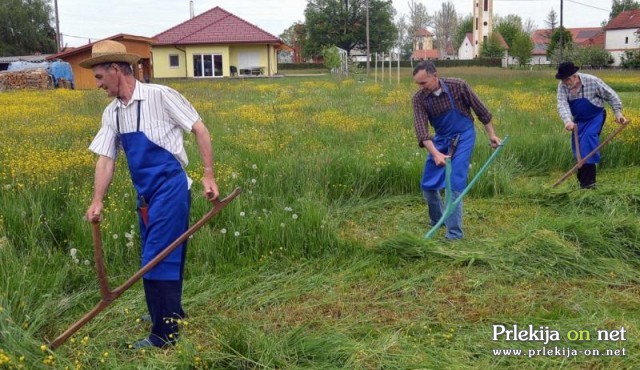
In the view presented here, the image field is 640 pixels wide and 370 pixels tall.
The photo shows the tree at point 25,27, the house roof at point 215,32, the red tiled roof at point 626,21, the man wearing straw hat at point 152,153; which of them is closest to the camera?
the man wearing straw hat at point 152,153

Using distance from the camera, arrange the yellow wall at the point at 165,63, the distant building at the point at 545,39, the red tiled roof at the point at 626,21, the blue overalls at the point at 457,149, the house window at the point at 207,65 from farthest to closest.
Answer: the distant building at the point at 545,39, the red tiled roof at the point at 626,21, the yellow wall at the point at 165,63, the house window at the point at 207,65, the blue overalls at the point at 457,149

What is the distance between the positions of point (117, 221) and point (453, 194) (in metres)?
2.77

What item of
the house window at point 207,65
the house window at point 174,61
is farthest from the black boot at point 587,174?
the house window at point 174,61

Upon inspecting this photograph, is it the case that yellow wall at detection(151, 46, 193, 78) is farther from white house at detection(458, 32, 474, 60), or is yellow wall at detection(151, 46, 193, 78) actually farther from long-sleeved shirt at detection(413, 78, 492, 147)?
white house at detection(458, 32, 474, 60)

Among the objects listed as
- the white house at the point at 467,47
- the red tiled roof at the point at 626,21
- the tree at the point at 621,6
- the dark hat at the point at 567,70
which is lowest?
the dark hat at the point at 567,70

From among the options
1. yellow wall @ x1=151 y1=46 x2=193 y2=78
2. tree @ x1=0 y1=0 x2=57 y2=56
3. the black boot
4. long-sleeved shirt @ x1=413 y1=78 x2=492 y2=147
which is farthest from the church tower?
long-sleeved shirt @ x1=413 y1=78 x2=492 y2=147

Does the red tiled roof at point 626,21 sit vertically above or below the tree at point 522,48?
above

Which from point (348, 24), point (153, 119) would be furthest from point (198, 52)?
point (153, 119)

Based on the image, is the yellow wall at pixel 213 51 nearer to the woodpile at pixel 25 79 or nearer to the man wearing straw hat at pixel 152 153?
the woodpile at pixel 25 79

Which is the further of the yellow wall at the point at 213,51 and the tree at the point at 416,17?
the tree at the point at 416,17

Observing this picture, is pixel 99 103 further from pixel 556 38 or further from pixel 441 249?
pixel 556 38

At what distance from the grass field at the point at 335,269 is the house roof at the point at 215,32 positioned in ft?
105

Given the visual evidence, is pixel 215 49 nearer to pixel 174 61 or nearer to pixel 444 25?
pixel 174 61

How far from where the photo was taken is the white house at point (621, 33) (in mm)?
68812
